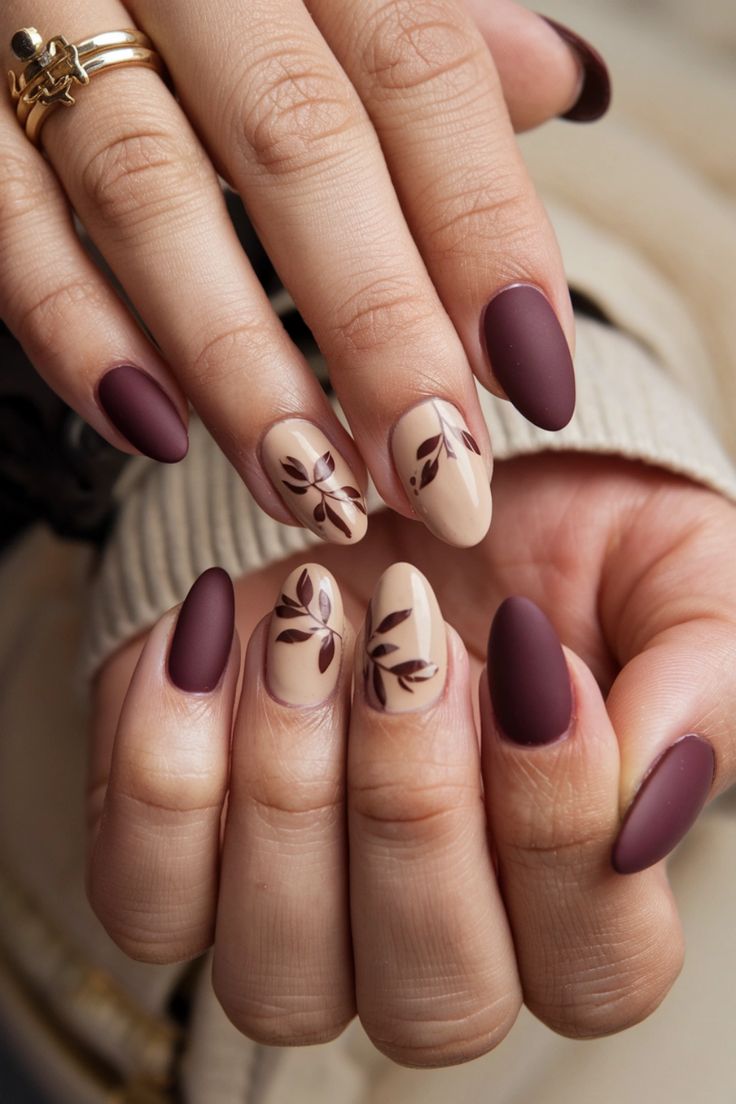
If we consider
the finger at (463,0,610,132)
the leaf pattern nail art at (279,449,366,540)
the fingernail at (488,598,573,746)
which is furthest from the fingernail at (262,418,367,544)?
the finger at (463,0,610,132)

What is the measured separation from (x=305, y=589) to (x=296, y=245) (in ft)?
0.68

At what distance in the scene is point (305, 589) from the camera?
1.86 feet

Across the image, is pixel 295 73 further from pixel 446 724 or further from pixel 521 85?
pixel 446 724

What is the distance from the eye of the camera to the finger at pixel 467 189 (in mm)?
573

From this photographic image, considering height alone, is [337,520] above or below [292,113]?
below

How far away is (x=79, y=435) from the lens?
2.76 ft

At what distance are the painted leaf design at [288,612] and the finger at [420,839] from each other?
4cm

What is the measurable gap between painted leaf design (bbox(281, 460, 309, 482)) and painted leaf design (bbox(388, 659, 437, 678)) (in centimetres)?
12

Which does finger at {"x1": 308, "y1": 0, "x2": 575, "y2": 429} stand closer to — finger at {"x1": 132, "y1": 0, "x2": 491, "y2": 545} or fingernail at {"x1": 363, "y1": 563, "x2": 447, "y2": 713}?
finger at {"x1": 132, "y1": 0, "x2": 491, "y2": 545}

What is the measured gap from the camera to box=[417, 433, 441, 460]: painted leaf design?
0.54 metres

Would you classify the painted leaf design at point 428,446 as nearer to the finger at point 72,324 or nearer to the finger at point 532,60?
the finger at point 72,324

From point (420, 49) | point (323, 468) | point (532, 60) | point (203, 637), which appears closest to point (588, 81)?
point (532, 60)

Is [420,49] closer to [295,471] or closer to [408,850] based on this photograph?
[295,471]

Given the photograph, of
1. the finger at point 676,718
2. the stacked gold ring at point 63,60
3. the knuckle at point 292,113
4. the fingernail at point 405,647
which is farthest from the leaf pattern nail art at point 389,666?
the stacked gold ring at point 63,60
